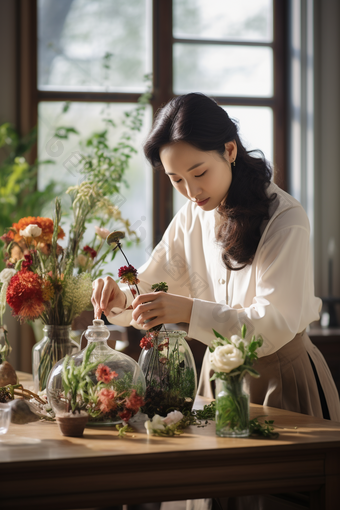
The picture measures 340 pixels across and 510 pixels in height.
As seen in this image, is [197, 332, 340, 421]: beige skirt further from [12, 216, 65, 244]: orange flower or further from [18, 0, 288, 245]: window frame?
[18, 0, 288, 245]: window frame

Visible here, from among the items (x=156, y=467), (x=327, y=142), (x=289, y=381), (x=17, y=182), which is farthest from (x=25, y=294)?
(x=327, y=142)

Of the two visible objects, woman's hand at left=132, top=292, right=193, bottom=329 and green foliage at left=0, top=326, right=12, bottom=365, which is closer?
woman's hand at left=132, top=292, right=193, bottom=329

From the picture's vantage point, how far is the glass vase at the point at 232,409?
1.04m

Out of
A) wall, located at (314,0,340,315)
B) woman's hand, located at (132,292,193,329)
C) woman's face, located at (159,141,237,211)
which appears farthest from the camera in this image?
wall, located at (314,0,340,315)

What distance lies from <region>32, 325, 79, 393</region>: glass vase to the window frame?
8.13 feet

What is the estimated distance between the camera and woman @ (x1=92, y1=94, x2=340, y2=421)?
132 cm

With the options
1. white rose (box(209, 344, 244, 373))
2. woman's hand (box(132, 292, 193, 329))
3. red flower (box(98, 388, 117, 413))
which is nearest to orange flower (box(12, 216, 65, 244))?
woman's hand (box(132, 292, 193, 329))

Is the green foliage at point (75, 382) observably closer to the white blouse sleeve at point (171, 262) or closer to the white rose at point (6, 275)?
the white rose at point (6, 275)

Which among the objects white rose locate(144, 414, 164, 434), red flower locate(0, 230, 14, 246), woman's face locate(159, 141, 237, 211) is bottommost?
white rose locate(144, 414, 164, 434)

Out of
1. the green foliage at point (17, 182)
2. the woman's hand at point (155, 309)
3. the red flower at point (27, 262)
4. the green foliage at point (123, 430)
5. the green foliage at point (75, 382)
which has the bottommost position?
the green foliage at point (123, 430)

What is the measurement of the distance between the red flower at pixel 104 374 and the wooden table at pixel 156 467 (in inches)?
4.0

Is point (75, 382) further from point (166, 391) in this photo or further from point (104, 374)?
point (166, 391)

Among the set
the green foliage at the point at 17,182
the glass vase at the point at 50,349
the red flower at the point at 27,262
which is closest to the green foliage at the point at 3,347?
the glass vase at the point at 50,349

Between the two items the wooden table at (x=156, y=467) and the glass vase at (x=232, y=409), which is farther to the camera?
the glass vase at (x=232, y=409)
